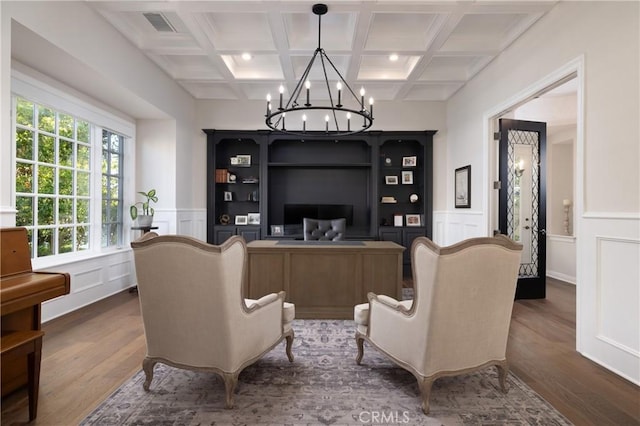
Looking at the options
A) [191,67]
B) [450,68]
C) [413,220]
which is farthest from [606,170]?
[191,67]

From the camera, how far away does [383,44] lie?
3936 millimetres

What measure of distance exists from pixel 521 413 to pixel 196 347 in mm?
1933

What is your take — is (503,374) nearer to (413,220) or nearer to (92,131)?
(413,220)

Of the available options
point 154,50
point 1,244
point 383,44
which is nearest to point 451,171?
point 383,44

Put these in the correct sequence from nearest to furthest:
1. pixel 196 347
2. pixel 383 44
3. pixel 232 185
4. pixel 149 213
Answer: pixel 196 347 < pixel 383 44 < pixel 149 213 < pixel 232 185

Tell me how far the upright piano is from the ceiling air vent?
2.60 m

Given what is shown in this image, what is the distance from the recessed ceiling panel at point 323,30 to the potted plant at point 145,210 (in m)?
2.84

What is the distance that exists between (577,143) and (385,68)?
2.87m

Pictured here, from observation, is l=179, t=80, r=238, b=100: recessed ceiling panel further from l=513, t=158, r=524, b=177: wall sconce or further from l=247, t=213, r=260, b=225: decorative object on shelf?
l=513, t=158, r=524, b=177: wall sconce

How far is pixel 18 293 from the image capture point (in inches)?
63.7

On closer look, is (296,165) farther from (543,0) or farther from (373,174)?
(543,0)

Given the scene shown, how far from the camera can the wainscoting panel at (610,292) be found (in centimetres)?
226

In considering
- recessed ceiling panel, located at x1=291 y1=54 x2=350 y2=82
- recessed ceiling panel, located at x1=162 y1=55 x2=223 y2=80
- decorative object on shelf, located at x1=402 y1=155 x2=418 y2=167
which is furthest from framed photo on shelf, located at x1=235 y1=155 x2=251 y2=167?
decorative object on shelf, located at x1=402 y1=155 x2=418 y2=167

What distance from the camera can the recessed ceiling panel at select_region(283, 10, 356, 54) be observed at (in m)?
3.51
